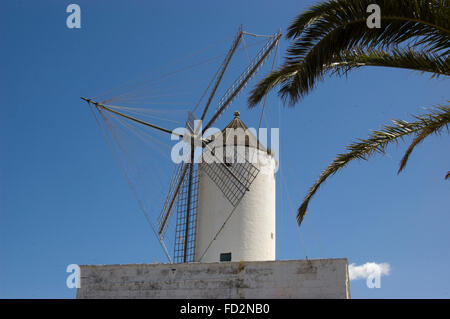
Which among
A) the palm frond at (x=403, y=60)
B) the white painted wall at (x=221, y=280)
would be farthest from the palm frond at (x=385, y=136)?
the white painted wall at (x=221, y=280)

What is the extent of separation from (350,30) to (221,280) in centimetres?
672

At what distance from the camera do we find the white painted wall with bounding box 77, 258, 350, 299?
10.3 metres

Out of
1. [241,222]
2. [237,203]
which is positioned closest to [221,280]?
[241,222]

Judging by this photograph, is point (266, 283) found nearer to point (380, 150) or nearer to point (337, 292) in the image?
point (337, 292)

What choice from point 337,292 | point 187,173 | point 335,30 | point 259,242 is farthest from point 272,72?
point 187,173

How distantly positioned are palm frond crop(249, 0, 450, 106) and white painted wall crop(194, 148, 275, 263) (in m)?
6.82

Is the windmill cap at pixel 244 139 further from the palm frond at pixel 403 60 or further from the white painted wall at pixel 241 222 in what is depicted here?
the palm frond at pixel 403 60

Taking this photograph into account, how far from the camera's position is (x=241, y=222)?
12734mm

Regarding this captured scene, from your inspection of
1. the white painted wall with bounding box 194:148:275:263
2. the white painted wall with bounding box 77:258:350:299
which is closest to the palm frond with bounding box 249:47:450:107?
the white painted wall with bounding box 77:258:350:299

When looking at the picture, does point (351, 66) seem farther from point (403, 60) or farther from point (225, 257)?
point (225, 257)

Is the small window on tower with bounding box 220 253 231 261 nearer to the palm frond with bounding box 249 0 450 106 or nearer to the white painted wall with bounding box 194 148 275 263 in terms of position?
the white painted wall with bounding box 194 148 275 263

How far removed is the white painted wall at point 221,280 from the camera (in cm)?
1033

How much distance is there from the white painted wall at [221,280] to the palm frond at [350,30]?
203 inches

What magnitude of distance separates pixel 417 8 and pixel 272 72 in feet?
6.63
